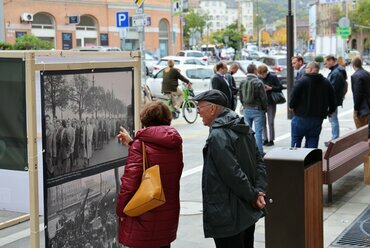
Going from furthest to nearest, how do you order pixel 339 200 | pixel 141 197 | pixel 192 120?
pixel 192 120 → pixel 339 200 → pixel 141 197

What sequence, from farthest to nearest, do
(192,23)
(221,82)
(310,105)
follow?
(192,23), (221,82), (310,105)

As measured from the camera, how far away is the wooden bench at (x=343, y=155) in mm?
7734

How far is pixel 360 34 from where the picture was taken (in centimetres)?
11000

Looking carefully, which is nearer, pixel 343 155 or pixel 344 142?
→ pixel 344 142

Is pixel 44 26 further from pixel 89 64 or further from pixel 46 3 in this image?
pixel 89 64

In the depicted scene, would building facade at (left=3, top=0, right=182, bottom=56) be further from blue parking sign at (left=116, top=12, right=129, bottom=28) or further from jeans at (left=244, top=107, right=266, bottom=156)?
jeans at (left=244, top=107, right=266, bottom=156)

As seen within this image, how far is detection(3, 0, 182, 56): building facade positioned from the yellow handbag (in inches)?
1716

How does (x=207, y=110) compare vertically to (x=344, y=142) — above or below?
above

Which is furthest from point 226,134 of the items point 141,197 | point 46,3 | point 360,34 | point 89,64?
point 360,34

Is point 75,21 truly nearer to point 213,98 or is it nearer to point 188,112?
point 188,112

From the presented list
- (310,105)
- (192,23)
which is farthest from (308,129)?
(192,23)

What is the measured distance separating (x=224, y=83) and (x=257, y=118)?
1672 mm

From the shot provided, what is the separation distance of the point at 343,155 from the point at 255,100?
3.28m

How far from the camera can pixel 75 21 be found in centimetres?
5166
